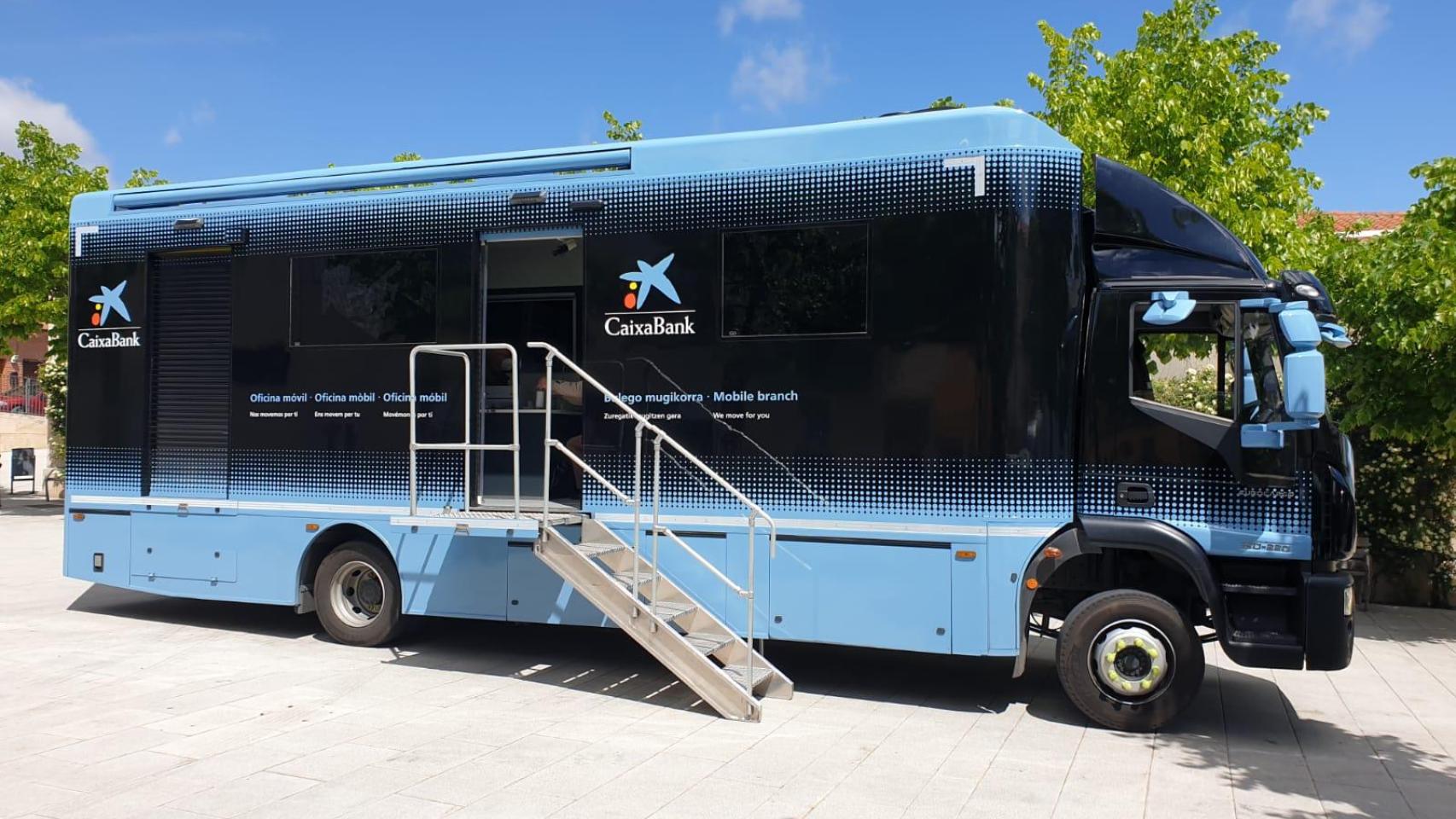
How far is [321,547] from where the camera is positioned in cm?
857

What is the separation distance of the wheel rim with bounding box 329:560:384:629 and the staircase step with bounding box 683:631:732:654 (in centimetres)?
289

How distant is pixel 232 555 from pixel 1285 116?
12.4m

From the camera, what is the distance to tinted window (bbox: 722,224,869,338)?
6957 mm

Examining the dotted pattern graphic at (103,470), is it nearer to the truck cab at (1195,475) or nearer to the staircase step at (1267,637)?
the truck cab at (1195,475)

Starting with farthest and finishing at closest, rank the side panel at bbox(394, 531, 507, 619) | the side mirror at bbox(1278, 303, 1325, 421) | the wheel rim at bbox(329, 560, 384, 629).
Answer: the wheel rim at bbox(329, 560, 384, 629) < the side panel at bbox(394, 531, 507, 619) < the side mirror at bbox(1278, 303, 1325, 421)

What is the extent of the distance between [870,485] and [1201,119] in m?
7.50

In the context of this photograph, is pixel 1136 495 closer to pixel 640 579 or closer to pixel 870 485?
pixel 870 485

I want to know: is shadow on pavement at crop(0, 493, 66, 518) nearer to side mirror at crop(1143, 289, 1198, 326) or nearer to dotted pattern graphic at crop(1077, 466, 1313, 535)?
dotted pattern graphic at crop(1077, 466, 1313, 535)

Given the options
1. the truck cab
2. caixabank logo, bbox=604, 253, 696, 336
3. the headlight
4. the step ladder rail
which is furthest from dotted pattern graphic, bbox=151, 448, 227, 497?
the headlight

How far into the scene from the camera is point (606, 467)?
297 inches

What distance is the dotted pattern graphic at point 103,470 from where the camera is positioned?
9.03m

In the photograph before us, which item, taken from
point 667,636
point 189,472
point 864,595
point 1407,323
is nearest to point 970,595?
point 864,595

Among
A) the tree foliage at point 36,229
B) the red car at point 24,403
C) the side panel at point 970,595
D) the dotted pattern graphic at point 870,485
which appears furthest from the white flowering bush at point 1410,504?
the red car at point 24,403

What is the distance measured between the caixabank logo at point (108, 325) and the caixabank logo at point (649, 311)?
4.54 meters
